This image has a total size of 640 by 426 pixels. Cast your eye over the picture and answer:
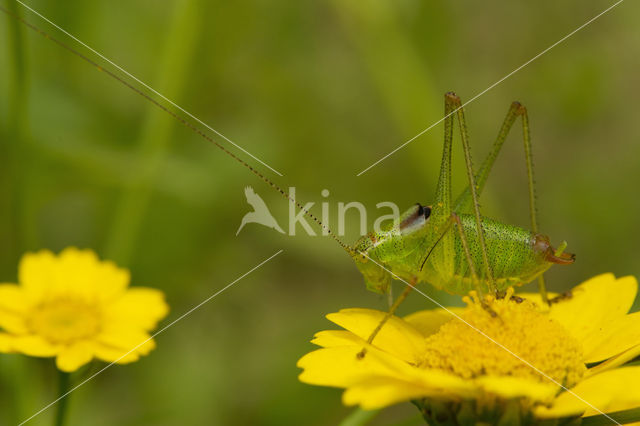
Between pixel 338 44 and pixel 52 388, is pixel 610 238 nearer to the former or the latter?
pixel 338 44

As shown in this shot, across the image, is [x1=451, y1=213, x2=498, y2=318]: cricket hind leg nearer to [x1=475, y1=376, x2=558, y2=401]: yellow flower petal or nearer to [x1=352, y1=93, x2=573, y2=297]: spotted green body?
[x1=352, y1=93, x2=573, y2=297]: spotted green body

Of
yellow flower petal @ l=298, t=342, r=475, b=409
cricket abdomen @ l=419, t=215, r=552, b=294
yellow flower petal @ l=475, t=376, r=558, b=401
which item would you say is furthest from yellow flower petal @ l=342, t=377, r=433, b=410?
cricket abdomen @ l=419, t=215, r=552, b=294

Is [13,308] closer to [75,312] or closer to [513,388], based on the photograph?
[75,312]

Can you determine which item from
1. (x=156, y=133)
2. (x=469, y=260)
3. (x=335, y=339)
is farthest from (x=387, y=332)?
(x=156, y=133)

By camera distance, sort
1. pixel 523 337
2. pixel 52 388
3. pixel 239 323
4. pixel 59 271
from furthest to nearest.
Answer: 1. pixel 239 323
2. pixel 52 388
3. pixel 59 271
4. pixel 523 337

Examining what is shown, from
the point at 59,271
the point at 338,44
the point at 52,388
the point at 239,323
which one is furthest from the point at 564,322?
the point at 338,44

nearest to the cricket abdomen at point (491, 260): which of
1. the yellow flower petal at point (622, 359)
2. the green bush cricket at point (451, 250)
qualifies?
the green bush cricket at point (451, 250)

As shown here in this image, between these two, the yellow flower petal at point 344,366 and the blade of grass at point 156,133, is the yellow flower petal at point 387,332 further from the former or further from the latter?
the blade of grass at point 156,133
